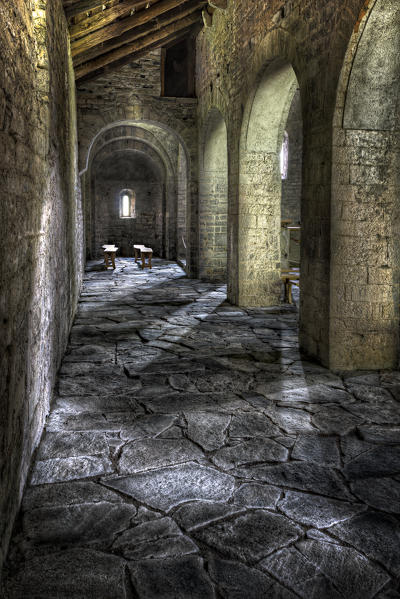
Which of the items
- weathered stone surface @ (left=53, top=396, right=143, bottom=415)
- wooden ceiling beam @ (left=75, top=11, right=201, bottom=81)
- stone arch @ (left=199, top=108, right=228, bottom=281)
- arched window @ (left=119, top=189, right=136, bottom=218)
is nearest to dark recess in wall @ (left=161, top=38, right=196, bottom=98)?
wooden ceiling beam @ (left=75, top=11, right=201, bottom=81)

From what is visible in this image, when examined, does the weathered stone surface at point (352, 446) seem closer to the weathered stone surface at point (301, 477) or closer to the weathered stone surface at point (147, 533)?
the weathered stone surface at point (301, 477)

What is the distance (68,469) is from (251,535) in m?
1.12

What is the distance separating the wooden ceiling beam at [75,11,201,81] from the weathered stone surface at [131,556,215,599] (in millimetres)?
8930

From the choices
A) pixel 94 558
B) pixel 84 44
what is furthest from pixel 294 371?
pixel 84 44

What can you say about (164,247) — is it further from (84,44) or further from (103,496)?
(103,496)

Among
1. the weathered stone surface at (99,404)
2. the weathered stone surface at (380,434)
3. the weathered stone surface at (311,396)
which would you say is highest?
the weathered stone surface at (99,404)

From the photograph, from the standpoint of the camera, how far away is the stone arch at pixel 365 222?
4551mm

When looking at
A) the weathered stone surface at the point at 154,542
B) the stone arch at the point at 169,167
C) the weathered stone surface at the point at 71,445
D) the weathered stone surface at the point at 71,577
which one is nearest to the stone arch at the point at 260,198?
the weathered stone surface at the point at 71,445

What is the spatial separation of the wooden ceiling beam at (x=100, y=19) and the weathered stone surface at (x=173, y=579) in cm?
675

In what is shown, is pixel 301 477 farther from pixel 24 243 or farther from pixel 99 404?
pixel 24 243

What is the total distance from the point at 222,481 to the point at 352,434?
1088 millimetres

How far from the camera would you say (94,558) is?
6.72 feet

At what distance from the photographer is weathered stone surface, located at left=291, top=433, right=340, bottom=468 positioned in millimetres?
2945

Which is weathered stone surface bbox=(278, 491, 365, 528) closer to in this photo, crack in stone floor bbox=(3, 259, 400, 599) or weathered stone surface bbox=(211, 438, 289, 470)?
crack in stone floor bbox=(3, 259, 400, 599)
